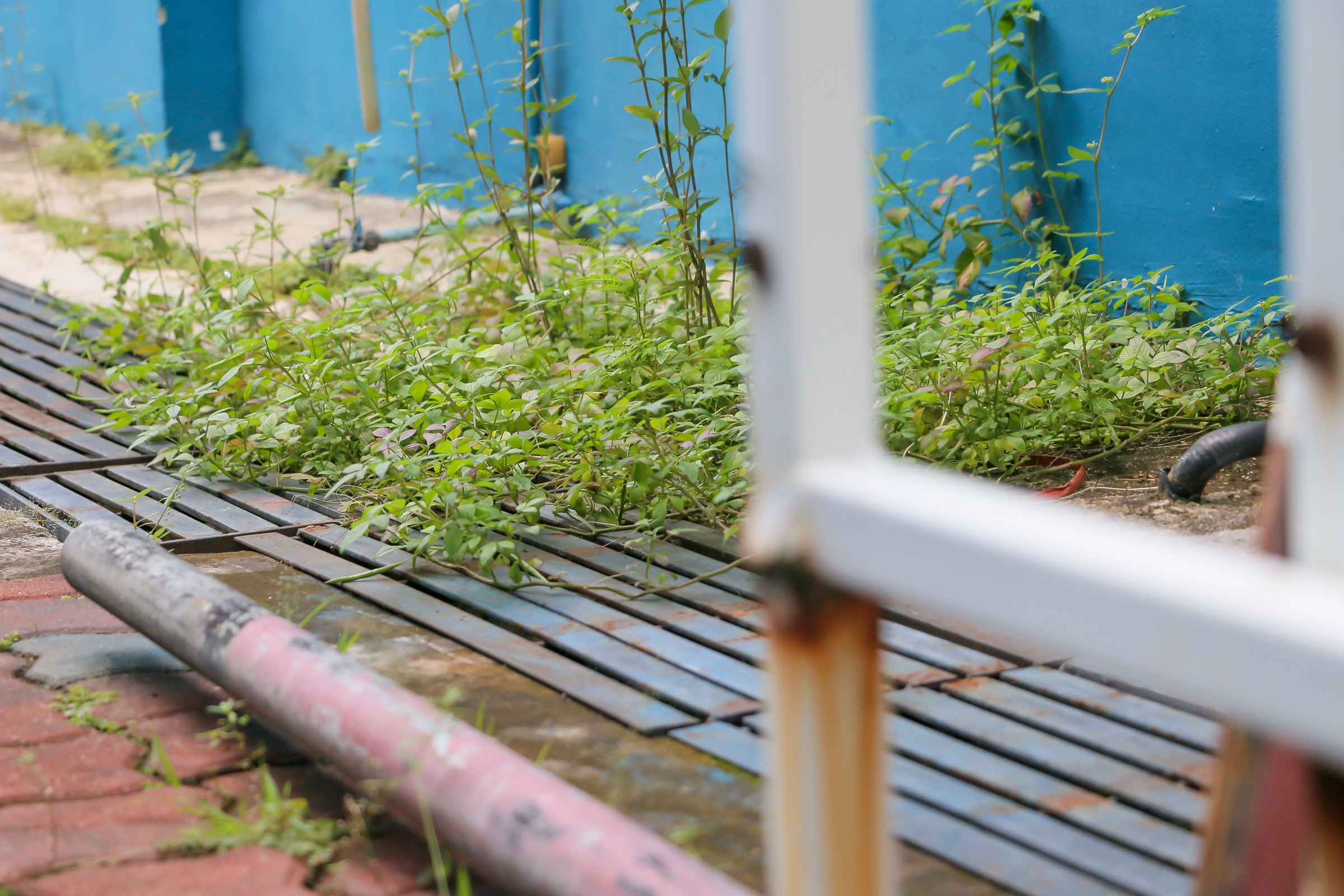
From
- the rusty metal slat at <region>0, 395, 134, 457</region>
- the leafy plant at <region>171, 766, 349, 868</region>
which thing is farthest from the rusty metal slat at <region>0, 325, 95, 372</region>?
the leafy plant at <region>171, 766, 349, 868</region>

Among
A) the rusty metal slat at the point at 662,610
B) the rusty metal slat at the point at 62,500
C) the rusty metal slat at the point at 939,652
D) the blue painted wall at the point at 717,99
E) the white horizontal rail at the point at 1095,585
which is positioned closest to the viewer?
the white horizontal rail at the point at 1095,585

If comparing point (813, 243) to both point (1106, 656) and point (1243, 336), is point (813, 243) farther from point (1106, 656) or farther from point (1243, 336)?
point (1243, 336)

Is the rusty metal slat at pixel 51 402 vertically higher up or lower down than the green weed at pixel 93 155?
lower down

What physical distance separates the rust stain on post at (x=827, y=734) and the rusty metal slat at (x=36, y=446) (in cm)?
294

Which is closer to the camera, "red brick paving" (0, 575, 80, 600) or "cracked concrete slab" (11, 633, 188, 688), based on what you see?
"cracked concrete slab" (11, 633, 188, 688)

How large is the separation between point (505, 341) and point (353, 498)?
98 cm

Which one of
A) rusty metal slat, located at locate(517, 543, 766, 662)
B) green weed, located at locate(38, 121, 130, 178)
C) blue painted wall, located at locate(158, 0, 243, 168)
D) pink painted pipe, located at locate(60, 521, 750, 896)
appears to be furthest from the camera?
green weed, located at locate(38, 121, 130, 178)

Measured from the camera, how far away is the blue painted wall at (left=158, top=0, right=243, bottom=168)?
8500 mm

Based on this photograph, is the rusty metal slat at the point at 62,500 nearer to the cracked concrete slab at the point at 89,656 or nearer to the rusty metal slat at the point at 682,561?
the cracked concrete slab at the point at 89,656

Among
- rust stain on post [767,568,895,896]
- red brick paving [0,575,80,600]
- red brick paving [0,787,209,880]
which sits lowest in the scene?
red brick paving [0,787,209,880]

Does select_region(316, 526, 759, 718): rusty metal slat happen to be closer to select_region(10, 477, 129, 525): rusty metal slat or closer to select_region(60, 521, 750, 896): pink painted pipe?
select_region(60, 521, 750, 896): pink painted pipe

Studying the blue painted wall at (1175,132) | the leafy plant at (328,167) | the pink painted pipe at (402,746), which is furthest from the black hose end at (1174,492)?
the leafy plant at (328,167)

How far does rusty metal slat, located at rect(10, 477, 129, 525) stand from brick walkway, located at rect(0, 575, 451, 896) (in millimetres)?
638

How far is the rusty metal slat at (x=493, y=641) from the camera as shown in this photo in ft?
6.40
